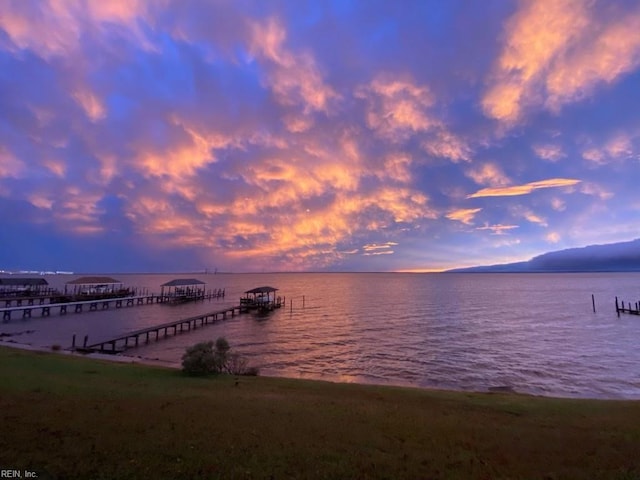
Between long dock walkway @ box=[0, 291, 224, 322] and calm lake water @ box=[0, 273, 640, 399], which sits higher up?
long dock walkway @ box=[0, 291, 224, 322]

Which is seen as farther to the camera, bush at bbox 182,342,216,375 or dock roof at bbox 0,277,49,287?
dock roof at bbox 0,277,49,287

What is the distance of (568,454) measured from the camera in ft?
26.0

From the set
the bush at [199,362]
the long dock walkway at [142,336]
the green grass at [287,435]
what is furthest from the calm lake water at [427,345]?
the green grass at [287,435]

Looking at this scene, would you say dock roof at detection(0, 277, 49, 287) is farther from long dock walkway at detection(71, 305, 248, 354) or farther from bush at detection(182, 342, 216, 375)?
bush at detection(182, 342, 216, 375)

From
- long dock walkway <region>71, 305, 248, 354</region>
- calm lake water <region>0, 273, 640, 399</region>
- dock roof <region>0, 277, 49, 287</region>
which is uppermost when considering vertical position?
dock roof <region>0, 277, 49, 287</region>

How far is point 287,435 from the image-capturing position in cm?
821

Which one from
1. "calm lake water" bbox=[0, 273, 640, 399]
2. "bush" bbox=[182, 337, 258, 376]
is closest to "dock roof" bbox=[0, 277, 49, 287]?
"calm lake water" bbox=[0, 273, 640, 399]

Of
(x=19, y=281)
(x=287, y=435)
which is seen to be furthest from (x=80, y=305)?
(x=287, y=435)

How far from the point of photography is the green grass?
6.54 metres

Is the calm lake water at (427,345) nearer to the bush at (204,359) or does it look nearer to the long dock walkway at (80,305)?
the long dock walkway at (80,305)

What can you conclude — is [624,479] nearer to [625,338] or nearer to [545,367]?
[545,367]

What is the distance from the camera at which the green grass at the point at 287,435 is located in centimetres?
654

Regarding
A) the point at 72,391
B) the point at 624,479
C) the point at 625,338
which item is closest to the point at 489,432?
the point at 624,479

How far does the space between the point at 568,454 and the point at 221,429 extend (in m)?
7.54
